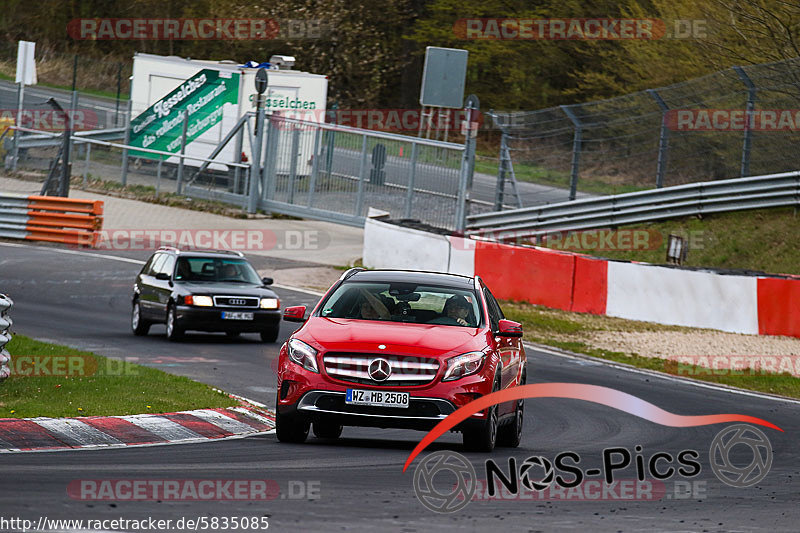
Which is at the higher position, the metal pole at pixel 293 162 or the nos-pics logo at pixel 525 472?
the metal pole at pixel 293 162

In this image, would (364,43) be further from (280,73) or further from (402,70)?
(280,73)

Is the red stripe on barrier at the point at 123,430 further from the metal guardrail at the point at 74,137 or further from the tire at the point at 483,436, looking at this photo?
the metal guardrail at the point at 74,137

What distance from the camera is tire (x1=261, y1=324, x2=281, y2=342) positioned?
19.8 m

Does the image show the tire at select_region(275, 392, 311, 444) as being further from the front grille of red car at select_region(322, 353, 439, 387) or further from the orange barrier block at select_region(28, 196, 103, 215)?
the orange barrier block at select_region(28, 196, 103, 215)

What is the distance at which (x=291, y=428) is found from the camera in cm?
1050

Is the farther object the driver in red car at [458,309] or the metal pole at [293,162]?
the metal pole at [293,162]

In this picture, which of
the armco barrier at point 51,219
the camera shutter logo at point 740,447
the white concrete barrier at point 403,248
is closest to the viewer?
the camera shutter logo at point 740,447

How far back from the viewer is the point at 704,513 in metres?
8.21

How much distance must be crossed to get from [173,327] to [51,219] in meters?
12.8

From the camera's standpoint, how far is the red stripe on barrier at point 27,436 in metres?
9.73

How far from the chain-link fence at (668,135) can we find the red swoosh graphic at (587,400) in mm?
10333

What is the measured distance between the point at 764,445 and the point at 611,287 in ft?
33.6

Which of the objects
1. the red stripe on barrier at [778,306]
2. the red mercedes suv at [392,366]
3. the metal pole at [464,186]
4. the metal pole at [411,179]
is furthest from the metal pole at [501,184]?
the red mercedes suv at [392,366]

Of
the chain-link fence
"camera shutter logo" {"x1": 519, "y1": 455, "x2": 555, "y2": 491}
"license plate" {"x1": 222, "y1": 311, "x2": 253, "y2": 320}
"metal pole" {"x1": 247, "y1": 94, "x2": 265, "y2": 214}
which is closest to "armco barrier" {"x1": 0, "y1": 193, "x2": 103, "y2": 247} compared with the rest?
"metal pole" {"x1": 247, "y1": 94, "x2": 265, "y2": 214}
